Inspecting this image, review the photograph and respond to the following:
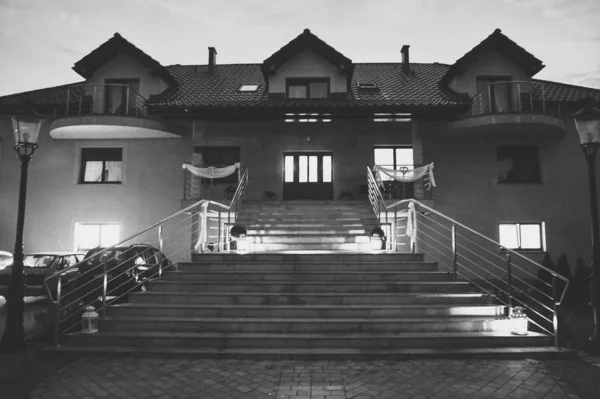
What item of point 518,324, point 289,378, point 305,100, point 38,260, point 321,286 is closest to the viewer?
point 289,378

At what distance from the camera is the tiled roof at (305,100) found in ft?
46.6

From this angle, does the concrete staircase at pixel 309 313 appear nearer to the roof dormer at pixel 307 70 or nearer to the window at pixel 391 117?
the window at pixel 391 117

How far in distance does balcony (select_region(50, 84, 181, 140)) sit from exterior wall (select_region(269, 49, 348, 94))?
3953mm

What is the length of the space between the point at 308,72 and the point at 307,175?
12.2ft

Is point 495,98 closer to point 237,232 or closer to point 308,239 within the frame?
point 308,239

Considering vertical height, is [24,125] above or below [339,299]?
above

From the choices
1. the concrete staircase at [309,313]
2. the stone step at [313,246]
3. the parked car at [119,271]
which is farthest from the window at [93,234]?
the concrete staircase at [309,313]

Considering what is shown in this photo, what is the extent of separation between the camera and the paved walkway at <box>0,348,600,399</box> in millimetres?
4750

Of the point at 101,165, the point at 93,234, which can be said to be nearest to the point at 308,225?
the point at 93,234

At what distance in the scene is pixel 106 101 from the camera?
14.9 m

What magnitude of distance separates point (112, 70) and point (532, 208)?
50.9 ft

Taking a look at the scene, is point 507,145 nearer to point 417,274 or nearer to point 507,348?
point 417,274

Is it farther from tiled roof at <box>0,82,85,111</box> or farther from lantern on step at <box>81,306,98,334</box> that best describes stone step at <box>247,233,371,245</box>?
tiled roof at <box>0,82,85,111</box>

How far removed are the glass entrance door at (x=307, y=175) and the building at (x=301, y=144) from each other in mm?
51
